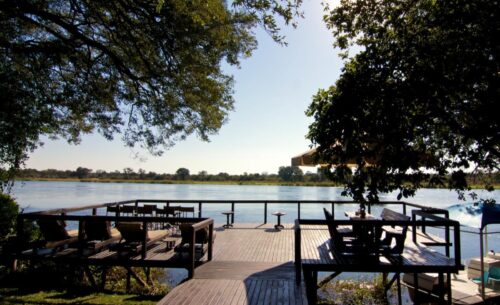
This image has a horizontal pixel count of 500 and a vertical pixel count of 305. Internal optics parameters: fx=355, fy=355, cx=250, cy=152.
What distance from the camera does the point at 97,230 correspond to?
765 cm

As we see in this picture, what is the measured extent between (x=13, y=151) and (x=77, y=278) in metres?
3.55

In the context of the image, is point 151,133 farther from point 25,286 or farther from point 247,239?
point 25,286

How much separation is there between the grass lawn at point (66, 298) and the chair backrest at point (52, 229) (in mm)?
1210

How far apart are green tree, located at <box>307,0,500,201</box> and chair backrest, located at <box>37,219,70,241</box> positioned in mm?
5677

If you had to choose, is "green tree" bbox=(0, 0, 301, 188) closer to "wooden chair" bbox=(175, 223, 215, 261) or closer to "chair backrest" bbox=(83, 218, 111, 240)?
"chair backrest" bbox=(83, 218, 111, 240)

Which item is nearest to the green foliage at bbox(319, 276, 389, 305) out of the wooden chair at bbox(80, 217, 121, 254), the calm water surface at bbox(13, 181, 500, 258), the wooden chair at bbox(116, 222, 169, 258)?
the calm water surface at bbox(13, 181, 500, 258)

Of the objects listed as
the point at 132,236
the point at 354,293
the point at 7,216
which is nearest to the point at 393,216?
the point at 354,293

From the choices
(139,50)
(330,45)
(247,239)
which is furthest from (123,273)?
(330,45)

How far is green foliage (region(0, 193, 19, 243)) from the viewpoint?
9.39 metres

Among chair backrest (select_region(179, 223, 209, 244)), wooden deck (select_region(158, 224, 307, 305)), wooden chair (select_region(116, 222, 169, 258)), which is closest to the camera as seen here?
wooden deck (select_region(158, 224, 307, 305))

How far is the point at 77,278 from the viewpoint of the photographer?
29.9 feet

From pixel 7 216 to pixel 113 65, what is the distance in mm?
4952

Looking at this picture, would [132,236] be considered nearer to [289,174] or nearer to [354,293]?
[354,293]

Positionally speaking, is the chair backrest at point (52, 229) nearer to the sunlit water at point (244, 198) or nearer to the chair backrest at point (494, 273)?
the sunlit water at point (244, 198)
